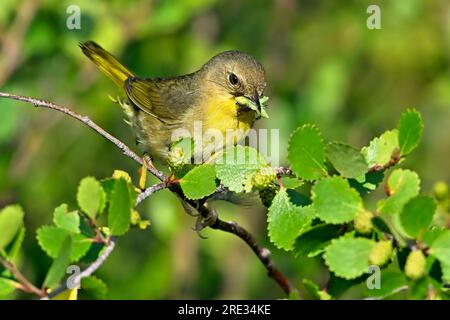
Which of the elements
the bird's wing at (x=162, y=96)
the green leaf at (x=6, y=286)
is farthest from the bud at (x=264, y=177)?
the bird's wing at (x=162, y=96)

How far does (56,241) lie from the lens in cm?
213

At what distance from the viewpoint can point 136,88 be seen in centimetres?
438

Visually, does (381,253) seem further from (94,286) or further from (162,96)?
(162,96)

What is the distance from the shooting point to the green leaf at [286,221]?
2247 millimetres

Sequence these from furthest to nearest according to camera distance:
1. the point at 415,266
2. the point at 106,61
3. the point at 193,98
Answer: the point at 106,61
the point at 193,98
the point at 415,266

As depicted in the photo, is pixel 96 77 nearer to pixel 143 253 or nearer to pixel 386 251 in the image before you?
pixel 143 253

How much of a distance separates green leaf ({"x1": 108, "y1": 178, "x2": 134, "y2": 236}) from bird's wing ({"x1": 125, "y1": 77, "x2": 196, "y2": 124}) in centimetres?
203

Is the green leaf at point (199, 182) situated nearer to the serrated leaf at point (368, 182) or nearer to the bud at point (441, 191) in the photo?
the serrated leaf at point (368, 182)

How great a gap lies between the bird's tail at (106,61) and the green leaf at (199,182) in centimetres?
223

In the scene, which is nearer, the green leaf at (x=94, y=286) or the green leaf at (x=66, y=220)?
the green leaf at (x=94, y=286)

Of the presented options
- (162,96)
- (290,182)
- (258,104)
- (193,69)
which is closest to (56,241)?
(290,182)

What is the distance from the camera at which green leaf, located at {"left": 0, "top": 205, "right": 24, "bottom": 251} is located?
2078 mm

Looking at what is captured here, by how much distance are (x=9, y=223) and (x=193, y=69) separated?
3.68 meters

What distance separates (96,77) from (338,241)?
3879 mm
